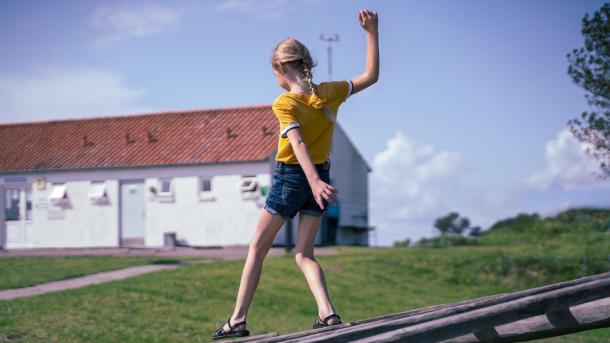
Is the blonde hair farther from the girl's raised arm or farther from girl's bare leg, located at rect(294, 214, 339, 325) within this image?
girl's bare leg, located at rect(294, 214, 339, 325)

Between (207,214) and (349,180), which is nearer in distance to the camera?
(207,214)

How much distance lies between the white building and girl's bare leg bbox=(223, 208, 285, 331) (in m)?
31.2

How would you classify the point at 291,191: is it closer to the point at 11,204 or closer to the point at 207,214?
the point at 207,214

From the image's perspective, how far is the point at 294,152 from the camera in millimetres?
5543

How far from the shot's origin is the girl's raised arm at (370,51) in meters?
5.98

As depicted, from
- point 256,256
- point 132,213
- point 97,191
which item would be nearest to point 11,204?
point 97,191

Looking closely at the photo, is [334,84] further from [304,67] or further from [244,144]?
[244,144]

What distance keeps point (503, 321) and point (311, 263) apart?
5.07 feet

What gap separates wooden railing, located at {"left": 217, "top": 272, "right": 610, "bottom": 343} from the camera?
464cm

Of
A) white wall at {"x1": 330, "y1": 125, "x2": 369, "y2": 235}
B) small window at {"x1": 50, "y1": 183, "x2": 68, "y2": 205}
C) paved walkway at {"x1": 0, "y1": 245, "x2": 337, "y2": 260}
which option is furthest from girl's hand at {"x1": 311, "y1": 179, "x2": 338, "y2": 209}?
white wall at {"x1": 330, "y1": 125, "x2": 369, "y2": 235}

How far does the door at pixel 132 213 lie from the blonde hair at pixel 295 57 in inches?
1352

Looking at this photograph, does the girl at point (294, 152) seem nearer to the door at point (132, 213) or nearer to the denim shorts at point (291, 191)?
the denim shorts at point (291, 191)

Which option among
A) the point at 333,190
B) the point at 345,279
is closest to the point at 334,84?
the point at 333,190

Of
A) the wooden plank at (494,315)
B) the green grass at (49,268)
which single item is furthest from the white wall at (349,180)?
the wooden plank at (494,315)
